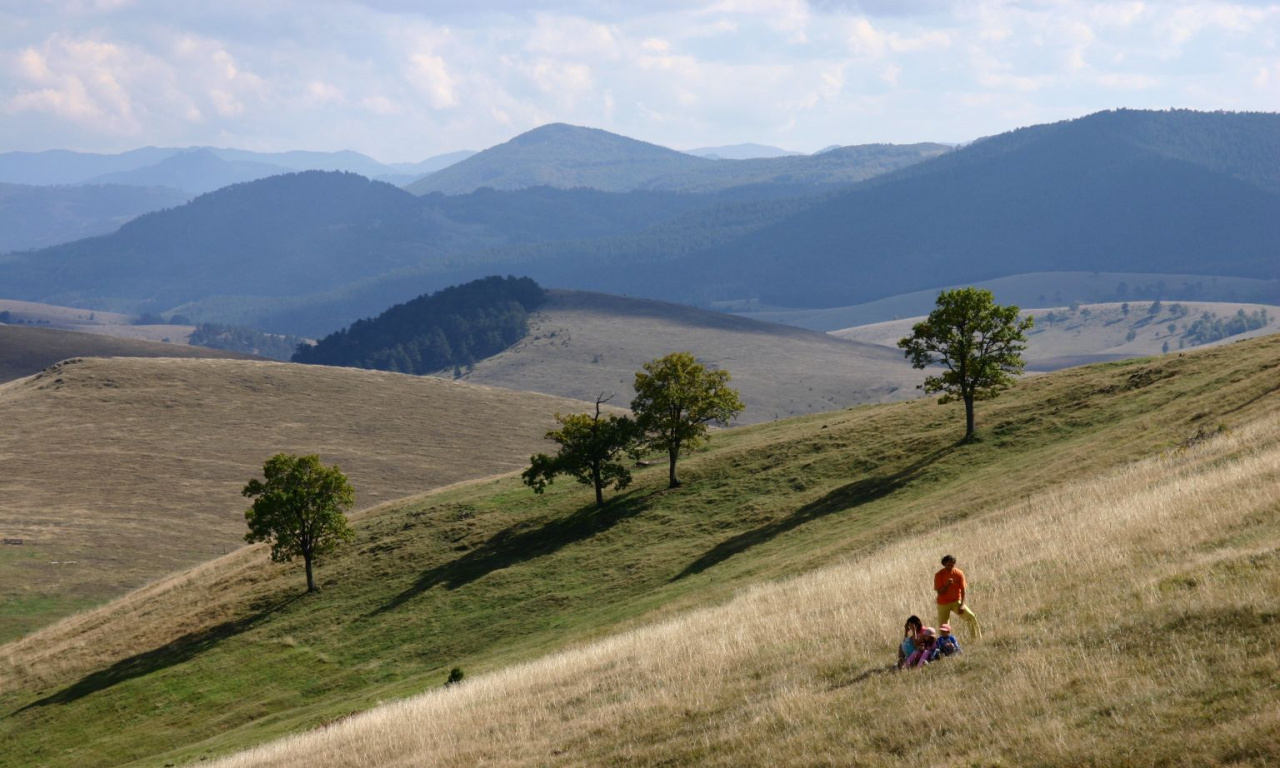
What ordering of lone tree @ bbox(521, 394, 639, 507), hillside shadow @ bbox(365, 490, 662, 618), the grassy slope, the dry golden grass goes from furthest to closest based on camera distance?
lone tree @ bbox(521, 394, 639, 507) → hillside shadow @ bbox(365, 490, 662, 618) → the grassy slope → the dry golden grass

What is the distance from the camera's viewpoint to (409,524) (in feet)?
283

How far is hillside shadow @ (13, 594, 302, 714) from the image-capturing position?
64938 millimetres

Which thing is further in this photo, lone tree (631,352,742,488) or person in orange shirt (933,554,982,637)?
lone tree (631,352,742,488)

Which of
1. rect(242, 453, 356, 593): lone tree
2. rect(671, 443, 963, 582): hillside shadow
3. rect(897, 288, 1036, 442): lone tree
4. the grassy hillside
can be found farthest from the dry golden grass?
the grassy hillside

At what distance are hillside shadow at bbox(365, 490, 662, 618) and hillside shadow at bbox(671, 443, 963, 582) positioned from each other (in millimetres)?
13004

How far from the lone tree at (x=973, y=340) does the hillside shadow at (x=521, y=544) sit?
2235 cm

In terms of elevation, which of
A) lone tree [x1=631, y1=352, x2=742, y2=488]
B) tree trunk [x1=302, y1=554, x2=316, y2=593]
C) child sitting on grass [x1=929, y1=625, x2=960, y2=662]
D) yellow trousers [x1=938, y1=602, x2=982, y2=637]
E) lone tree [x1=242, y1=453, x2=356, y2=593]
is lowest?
tree trunk [x1=302, y1=554, x2=316, y2=593]

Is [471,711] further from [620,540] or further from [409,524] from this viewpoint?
[409,524]

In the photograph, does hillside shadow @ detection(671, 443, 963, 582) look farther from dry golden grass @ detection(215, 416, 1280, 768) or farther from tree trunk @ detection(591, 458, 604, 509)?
dry golden grass @ detection(215, 416, 1280, 768)

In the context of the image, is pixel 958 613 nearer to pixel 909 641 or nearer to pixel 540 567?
pixel 909 641

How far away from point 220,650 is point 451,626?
51.7ft

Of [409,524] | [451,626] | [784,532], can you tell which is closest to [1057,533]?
[784,532]

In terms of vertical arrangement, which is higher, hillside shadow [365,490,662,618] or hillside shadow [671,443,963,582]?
hillside shadow [671,443,963,582]

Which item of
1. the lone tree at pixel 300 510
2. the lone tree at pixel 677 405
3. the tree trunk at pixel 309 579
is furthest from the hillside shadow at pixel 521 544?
the lone tree at pixel 300 510
